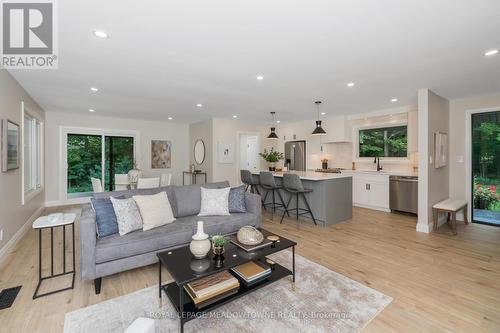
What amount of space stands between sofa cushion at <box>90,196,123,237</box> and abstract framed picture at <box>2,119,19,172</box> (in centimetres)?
151

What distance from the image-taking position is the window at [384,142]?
5.57 m

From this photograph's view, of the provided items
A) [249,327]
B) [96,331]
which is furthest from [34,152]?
[249,327]

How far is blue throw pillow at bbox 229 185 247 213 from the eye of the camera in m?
3.46

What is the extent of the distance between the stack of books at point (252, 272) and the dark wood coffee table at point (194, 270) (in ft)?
0.12

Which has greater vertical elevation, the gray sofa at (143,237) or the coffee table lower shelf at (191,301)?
the gray sofa at (143,237)

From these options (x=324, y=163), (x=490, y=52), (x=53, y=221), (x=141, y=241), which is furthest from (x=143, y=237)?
(x=324, y=163)

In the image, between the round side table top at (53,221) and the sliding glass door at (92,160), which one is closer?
the round side table top at (53,221)

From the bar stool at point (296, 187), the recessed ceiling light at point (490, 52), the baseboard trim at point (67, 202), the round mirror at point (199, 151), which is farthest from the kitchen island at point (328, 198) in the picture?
the baseboard trim at point (67, 202)

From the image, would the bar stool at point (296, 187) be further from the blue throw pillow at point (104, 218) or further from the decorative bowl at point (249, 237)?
the blue throw pillow at point (104, 218)

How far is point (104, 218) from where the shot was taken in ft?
8.27

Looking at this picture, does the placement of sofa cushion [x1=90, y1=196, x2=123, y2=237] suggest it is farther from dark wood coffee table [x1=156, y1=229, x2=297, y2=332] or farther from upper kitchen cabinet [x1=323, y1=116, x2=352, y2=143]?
upper kitchen cabinet [x1=323, y1=116, x2=352, y2=143]

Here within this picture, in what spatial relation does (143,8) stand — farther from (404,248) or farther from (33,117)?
(33,117)

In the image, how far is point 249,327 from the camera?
1.76 metres

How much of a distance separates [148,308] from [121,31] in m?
2.52
